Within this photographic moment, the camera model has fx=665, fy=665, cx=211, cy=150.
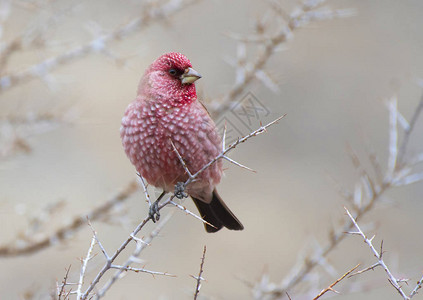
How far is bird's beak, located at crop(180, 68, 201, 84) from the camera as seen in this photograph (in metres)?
3.68

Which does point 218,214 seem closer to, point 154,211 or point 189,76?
point 154,211

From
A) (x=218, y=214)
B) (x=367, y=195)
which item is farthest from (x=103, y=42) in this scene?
(x=367, y=195)

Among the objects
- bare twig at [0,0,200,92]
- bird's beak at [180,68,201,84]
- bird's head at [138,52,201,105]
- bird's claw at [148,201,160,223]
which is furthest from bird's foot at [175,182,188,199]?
bare twig at [0,0,200,92]

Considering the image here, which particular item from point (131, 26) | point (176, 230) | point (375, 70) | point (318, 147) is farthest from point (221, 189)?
point (131, 26)

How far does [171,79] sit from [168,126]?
27 centimetres

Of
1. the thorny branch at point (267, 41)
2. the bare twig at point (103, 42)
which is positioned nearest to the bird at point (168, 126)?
the thorny branch at point (267, 41)

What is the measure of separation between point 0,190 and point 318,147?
17.4ft

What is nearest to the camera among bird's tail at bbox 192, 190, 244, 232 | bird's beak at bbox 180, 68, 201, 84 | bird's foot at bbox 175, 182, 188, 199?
bird's beak at bbox 180, 68, 201, 84

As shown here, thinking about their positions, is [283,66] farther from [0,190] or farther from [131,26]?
[131,26]

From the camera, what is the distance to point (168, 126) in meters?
3.79

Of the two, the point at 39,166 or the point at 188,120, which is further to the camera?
the point at 39,166

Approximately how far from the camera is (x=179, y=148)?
382cm

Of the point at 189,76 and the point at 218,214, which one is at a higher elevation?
the point at 189,76

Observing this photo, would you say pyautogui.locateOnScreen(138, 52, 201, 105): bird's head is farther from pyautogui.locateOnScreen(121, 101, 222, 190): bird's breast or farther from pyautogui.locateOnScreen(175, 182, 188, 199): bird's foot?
A: pyautogui.locateOnScreen(175, 182, 188, 199): bird's foot
